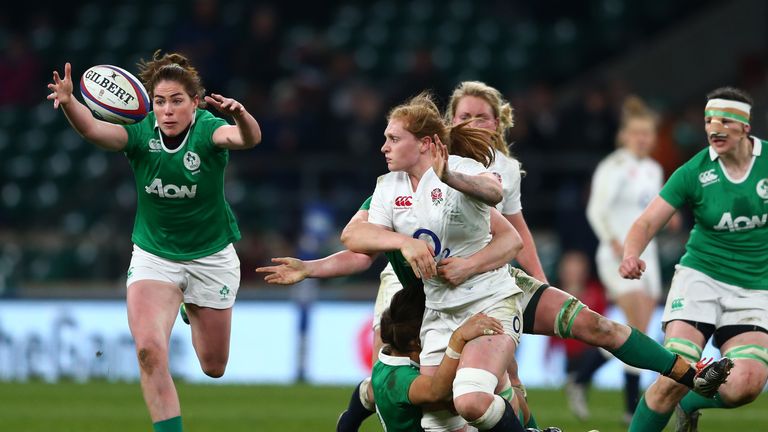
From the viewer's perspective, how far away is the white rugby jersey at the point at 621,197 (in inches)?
469

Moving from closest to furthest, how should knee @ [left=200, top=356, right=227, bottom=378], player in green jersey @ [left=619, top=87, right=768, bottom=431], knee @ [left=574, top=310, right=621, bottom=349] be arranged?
knee @ [left=574, top=310, right=621, bottom=349], player in green jersey @ [left=619, top=87, right=768, bottom=431], knee @ [left=200, top=356, right=227, bottom=378]

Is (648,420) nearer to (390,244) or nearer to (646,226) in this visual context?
(646,226)

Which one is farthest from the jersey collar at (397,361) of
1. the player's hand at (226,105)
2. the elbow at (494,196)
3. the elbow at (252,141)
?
the player's hand at (226,105)

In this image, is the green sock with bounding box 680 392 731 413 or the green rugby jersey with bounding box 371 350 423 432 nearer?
the green rugby jersey with bounding box 371 350 423 432

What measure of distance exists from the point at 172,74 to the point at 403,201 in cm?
168

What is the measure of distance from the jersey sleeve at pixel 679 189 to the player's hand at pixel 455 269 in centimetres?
169

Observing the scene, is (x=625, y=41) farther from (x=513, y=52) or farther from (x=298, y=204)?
(x=298, y=204)

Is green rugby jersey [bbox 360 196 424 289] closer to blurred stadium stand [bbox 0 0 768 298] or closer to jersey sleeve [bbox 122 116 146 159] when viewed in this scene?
jersey sleeve [bbox 122 116 146 159]

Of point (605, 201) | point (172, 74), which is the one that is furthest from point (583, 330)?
point (605, 201)

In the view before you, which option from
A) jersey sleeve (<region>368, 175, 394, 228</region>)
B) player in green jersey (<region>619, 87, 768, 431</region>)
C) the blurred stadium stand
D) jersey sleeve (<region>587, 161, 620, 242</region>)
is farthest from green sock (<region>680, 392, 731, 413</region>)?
the blurred stadium stand

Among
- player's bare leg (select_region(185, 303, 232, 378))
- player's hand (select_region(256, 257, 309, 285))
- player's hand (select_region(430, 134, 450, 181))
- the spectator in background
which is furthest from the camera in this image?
the spectator in background

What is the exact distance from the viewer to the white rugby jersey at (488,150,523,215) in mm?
8500

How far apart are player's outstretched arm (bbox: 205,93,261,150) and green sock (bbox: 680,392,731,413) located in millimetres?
2952

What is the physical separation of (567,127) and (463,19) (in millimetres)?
4097
